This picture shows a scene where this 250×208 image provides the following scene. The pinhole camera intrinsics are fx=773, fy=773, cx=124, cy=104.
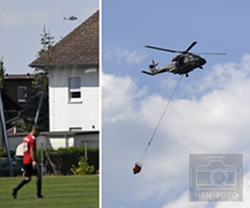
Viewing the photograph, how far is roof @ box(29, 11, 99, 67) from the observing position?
11102mm

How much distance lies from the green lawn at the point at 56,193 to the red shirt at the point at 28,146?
25cm

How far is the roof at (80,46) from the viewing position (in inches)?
437

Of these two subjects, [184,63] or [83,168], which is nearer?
[83,168]

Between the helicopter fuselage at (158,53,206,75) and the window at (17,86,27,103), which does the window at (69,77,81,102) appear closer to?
the window at (17,86,27,103)

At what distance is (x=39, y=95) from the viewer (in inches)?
430

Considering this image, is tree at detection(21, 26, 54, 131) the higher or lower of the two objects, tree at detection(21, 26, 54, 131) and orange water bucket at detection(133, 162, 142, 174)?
the higher

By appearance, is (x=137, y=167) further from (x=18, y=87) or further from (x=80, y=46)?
(x=18, y=87)

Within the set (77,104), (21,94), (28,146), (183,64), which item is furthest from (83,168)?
(183,64)

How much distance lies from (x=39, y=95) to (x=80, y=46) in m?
0.94

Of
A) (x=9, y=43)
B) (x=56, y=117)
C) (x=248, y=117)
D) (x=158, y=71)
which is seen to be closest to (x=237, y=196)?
(x=248, y=117)

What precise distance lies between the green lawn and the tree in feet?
2.58

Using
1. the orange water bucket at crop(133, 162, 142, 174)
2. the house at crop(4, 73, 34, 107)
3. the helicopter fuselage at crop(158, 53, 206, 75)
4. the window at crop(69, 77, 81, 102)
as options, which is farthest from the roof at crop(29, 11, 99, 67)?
the orange water bucket at crop(133, 162, 142, 174)

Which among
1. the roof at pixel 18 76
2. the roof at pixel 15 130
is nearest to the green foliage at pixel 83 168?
the roof at pixel 15 130

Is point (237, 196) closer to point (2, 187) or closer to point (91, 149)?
point (91, 149)
